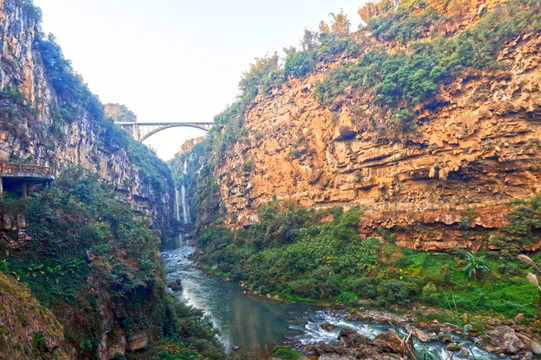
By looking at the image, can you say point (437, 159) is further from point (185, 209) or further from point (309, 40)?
point (185, 209)

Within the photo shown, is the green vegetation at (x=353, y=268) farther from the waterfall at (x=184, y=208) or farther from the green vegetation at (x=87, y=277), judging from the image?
the waterfall at (x=184, y=208)

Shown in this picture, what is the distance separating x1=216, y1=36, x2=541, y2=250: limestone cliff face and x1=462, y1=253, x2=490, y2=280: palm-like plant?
186 centimetres

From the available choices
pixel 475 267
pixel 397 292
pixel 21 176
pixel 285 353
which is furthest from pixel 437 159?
pixel 21 176

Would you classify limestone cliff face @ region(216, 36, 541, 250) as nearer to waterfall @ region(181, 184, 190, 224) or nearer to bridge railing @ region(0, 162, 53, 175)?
bridge railing @ region(0, 162, 53, 175)

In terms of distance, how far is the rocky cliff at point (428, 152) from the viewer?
17281mm

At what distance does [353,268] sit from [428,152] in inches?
391

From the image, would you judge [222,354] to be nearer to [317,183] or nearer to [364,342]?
[364,342]

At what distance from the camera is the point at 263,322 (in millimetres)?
16797

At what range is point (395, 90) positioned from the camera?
902 inches

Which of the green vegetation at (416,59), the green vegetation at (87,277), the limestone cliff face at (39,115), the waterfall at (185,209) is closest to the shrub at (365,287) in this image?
the green vegetation at (87,277)

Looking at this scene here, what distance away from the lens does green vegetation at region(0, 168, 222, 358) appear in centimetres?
945

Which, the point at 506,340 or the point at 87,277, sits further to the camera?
the point at 506,340

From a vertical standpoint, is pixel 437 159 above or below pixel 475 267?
above

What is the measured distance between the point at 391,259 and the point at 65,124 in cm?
2740
